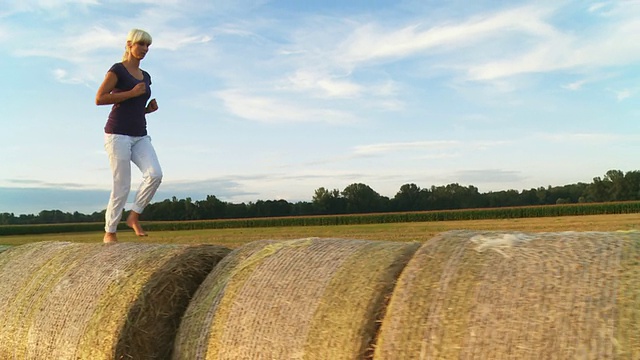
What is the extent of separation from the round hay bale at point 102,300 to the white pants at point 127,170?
114cm

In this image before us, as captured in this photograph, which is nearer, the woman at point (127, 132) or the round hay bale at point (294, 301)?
the round hay bale at point (294, 301)

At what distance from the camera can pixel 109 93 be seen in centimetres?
509

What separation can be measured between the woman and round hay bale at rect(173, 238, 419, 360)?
2.27 m

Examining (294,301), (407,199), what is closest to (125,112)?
(294,301)

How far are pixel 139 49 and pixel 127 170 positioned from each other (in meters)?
1.05

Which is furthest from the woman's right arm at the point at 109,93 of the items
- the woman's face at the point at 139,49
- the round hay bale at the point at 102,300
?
the round hay bale at the point at 102,300

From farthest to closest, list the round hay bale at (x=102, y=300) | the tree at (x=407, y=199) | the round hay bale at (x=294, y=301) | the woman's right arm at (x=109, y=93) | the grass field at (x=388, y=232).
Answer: the tree at (x=407, y=199) → the grass field at (x=388, y=232) → the woman's right arm at (x=109, y=93) → the round hay bale at (x=102, y=300) → the round hay bale at (x=294, y=301)

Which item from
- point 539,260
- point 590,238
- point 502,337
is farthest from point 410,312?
point 590,238

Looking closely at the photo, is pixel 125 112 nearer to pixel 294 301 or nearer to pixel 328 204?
pixel 294 301

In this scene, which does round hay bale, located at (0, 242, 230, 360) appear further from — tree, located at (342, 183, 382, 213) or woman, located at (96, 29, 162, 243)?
tree, located at (342, 183, 382, 213)

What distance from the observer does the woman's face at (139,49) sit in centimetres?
517

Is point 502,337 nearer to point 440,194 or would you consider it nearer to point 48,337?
point 48,337

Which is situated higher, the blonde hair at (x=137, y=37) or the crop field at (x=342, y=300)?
the blonde hair at (x=137, y=37)

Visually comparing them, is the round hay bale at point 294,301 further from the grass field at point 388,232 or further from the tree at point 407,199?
the tree at point 407,199
